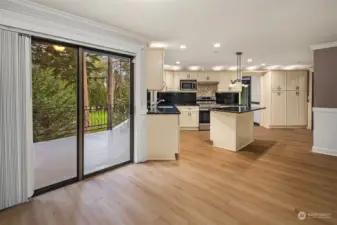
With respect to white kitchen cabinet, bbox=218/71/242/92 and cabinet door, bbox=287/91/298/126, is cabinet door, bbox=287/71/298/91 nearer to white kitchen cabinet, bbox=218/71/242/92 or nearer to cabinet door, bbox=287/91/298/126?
cabinet door, bbox=287/91/298/126

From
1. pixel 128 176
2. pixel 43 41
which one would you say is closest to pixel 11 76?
pixel 43 41

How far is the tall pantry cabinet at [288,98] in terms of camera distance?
27.5 ft

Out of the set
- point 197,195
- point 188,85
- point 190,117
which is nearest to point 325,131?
point 197,195

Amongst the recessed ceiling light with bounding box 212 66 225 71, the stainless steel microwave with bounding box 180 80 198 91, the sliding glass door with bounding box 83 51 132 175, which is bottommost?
the sliding glass door with bounding box 83 51 132 175

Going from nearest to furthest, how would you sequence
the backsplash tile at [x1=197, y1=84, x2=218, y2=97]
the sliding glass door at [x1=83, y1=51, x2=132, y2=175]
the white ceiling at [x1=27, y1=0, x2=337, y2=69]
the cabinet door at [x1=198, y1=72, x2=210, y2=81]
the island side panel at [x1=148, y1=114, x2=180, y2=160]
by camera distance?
the white ceiling at [x1=27, y1=0, x2=337, y2=69] → the sliding glass door at [x1=83, y1=51, x2=132, y2=175] → the island side panel at [x1=148, y1=114, x2=180, y2=160] → the cabinet door at [x1=198, y1=72, x2=210, y2=81] → the backsplash tile at [x1=197, y1=84, x2=218, y2=97]

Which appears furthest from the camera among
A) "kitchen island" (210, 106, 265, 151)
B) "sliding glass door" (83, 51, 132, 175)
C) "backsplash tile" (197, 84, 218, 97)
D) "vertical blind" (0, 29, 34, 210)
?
"backsplash tile" (197, 84, 218, 97)

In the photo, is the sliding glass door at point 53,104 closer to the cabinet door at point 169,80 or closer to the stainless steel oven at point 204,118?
the cabinet door at point 169,80

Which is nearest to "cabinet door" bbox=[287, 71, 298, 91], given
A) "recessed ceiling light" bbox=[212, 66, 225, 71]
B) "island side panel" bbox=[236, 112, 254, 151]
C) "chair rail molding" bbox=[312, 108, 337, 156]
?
"recessed ceiling light" bbox=[212, 66, 225, 71]

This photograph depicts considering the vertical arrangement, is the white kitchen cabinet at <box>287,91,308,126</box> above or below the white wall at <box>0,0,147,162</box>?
below

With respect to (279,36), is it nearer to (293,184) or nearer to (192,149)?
(293,184)

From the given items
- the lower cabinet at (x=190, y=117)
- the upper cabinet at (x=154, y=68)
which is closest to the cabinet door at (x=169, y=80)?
the lower cabinet at (x=190, y=117)

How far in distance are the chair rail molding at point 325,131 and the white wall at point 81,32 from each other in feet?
12.0

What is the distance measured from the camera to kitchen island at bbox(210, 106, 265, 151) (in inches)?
200

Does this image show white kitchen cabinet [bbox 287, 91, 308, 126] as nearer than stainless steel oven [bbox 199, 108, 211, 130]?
No
